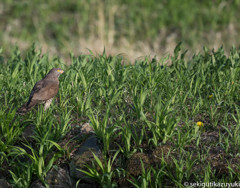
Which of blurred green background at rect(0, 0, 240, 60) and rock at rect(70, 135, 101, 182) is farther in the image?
blurred green background at rect(0, 0, 240, 60)

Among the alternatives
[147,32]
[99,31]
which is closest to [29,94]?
[99,31]

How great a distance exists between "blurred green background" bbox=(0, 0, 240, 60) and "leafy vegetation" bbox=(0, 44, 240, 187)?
5.39 meters

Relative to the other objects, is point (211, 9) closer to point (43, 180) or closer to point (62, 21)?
point (62, 21)

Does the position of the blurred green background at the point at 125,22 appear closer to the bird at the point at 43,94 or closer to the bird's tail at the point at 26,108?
the bird at the point at 43,94

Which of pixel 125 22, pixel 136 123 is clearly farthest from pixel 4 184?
pixel 125 22

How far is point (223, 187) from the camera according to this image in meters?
3.66

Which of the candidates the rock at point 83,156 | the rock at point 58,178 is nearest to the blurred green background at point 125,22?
the rock at point 83,156

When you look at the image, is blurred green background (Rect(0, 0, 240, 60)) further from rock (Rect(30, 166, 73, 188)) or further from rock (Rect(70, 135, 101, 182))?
rock (Rect(30, 166, 73, 188))

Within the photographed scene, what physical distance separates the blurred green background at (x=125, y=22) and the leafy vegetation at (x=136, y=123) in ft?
17.7

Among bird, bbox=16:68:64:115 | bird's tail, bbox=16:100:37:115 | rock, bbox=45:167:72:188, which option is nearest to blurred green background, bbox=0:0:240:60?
bird, bbox=16:68:64:115

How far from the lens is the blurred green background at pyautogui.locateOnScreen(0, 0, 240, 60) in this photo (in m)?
11.3

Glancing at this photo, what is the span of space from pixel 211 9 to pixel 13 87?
28.2 feet

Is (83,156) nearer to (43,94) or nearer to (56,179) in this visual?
(56,179)

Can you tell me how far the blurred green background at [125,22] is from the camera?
1130 centimetres
